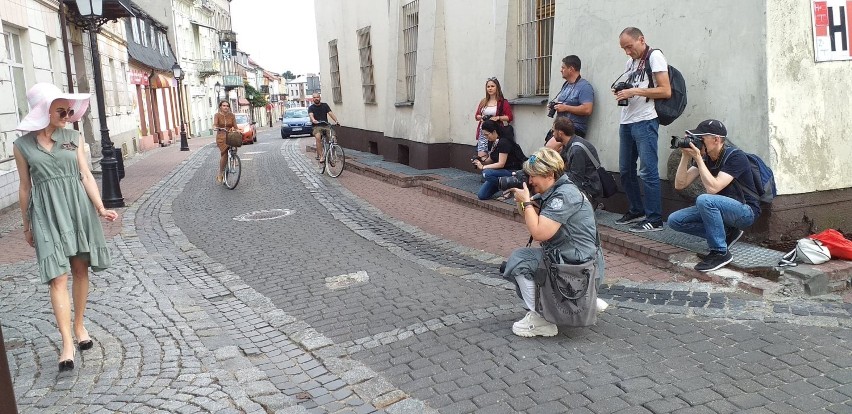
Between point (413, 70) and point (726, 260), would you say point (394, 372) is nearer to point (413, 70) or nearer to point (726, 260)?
point (726, 260)

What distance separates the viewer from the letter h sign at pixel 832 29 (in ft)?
18.9

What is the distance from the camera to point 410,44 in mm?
14164

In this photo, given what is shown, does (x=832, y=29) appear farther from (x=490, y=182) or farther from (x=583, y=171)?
(x=490, y=182)

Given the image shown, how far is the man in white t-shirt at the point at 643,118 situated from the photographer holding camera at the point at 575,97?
103 cm

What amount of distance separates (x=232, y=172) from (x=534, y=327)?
31.5ft

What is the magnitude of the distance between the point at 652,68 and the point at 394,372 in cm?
391

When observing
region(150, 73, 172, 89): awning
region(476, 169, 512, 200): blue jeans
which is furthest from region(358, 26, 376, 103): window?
region(150, 73, 172, 89): awning

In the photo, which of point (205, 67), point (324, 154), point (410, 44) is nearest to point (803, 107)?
point (410, 44)

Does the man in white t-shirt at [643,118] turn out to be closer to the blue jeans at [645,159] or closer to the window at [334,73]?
the blue jeans at [645,159]

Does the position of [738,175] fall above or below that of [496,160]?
above

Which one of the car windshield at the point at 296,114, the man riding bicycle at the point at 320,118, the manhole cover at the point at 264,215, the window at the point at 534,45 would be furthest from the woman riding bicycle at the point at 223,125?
the car windshield at the point at 296,114

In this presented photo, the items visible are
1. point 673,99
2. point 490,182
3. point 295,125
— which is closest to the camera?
point 673,99

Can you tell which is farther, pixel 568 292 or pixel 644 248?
pixel 644 248

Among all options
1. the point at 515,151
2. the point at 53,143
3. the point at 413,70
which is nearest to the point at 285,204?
the point at 515,151
